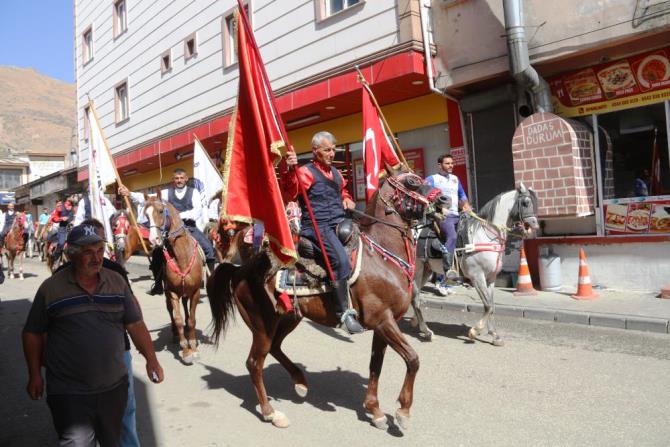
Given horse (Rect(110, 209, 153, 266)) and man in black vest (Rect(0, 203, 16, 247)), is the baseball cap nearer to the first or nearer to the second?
horse (Rect(110, 209, 153, 266))

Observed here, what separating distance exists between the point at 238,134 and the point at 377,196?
1.40m

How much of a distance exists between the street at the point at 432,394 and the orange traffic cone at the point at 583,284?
1.71 meters

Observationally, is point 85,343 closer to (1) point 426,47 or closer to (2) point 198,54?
(1) point 426,47

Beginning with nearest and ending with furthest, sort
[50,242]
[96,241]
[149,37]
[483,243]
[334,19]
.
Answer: [96,241], [483,243], [334,19], [50,242], [149,37]

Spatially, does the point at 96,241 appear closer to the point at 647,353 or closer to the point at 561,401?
the point at 561,401

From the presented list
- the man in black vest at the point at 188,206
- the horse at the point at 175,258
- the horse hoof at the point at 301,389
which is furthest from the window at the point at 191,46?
the horse hoof at the point at 301,389

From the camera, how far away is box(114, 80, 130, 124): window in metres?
23.2

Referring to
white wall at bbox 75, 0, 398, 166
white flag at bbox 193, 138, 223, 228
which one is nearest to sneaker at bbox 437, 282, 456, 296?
white flag at bbox 193, 138, 223, 228

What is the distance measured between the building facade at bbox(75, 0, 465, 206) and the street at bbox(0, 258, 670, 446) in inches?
257

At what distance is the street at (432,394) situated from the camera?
4172mm

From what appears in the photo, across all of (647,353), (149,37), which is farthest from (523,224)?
(149,37)

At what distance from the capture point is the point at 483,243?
7316mm

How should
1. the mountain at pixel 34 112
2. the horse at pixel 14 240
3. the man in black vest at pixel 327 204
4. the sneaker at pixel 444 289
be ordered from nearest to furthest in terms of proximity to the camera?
1. the man in black vest at pixel 327 204
2. the sneaker at pixel 444 289
3. the horse at pixel 14 240
4. the mountain at pixel 34 112

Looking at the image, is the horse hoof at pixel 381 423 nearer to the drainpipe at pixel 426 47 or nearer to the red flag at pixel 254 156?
the red flag at pixel 254 156
